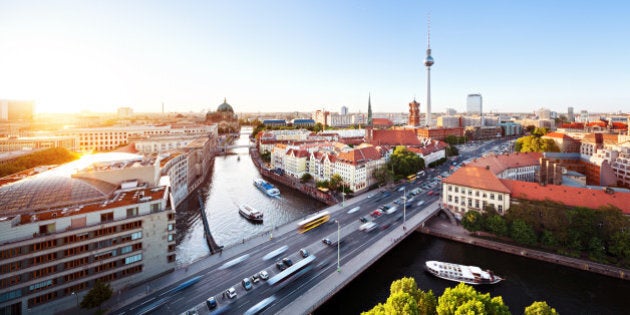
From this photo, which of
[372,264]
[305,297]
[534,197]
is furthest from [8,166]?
[534,197]

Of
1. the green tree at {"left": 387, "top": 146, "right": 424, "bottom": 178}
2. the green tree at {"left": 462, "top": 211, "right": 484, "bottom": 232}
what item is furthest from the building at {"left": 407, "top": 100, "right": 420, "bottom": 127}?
the green tree at {"left": 462, "top": 211, "right": 484, "bottom": 232}

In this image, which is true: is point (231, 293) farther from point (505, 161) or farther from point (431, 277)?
point (505, 161)

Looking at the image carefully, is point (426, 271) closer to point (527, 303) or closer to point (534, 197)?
point (527, 303)

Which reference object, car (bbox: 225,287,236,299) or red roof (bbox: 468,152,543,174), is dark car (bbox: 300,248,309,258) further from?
red roof (bbox: 468,152,543,174)

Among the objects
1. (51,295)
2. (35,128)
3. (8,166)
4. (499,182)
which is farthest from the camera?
(35,128)

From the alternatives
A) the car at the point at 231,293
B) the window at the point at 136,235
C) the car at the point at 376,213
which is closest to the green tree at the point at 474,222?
the car at the point at 376,213

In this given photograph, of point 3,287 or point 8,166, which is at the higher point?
point 8,166

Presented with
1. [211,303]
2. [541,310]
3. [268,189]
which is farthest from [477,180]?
[268,189]
